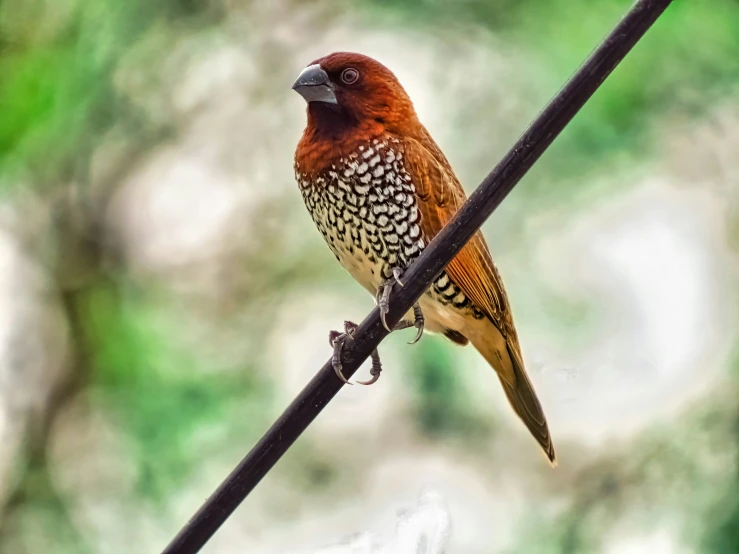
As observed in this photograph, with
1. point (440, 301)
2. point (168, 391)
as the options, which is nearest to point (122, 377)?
point (168, 391)

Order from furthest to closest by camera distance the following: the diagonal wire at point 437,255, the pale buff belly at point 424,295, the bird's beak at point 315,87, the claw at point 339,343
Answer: the pale buff belly at point 424,295
the bird's beak at point 315,87
the claw at point 339,343
the diagonal wire at point 437,255

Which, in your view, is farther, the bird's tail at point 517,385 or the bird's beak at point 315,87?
the bird's tail at point 517,385

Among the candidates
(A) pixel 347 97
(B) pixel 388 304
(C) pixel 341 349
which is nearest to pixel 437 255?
(B) pixel 388 304

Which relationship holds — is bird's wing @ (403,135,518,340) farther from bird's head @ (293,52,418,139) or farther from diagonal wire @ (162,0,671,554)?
diagonal wire @ (162,0,671,554)

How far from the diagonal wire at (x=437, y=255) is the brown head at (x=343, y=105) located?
2.79 feet

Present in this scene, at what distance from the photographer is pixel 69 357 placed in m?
3.97

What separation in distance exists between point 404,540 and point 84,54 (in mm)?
2581

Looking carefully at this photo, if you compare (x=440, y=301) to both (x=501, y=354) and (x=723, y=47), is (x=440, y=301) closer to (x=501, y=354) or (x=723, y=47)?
(x=501, y=354)

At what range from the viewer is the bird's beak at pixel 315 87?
2484 mm

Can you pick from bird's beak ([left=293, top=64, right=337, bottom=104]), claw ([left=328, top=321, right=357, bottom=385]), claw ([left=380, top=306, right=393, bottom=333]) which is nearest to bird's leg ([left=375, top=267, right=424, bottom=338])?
claw ([left=380, top=306, right=393, bottom=333])

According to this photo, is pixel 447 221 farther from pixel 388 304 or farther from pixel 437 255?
pixel 437 255

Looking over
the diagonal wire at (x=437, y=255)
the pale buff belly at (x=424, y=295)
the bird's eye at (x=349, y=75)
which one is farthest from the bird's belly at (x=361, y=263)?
the diagonal wire at (x=437, y=255)

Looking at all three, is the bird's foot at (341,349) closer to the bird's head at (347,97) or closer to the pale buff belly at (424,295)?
the pale buff belly at (424,295)

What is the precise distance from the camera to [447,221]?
2529 millimetres
